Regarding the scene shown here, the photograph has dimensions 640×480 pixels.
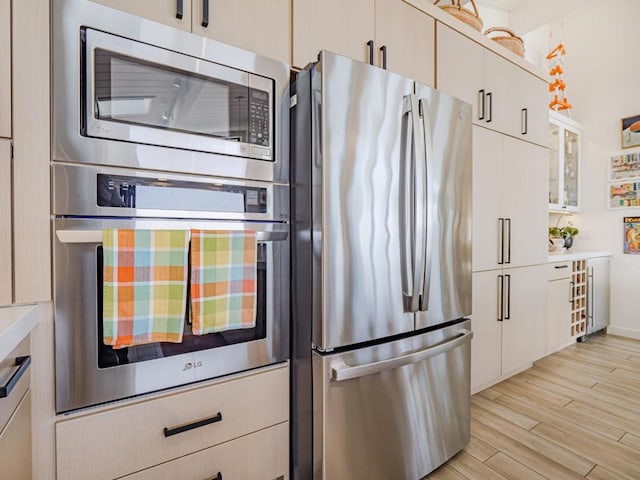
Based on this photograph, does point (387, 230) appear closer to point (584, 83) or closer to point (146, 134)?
point (146, 134)

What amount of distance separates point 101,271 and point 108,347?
8.8 inches

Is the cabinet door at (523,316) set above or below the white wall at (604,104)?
below

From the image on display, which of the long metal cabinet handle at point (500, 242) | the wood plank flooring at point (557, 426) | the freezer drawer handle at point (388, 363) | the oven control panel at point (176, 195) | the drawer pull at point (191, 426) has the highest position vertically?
the oven control panel at point (176, 195)

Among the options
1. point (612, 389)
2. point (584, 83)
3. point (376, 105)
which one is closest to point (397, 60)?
point (376, 105)

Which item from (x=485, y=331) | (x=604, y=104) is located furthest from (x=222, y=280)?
(x=604, y=104)

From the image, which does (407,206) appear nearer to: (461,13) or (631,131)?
(461,13)

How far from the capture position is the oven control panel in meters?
0.98

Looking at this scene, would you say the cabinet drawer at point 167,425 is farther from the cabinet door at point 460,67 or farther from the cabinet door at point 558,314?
the cabinet door at point 558,314

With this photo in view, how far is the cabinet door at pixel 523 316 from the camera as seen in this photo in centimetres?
231

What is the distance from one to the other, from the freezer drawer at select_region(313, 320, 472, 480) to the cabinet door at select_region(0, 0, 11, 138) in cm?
112

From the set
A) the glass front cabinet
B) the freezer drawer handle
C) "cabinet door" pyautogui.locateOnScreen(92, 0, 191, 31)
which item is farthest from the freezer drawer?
the glass front cabinet

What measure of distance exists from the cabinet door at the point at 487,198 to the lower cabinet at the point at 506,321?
0.13m

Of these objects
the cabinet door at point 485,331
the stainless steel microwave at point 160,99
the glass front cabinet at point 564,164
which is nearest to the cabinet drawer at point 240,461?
the stainless steel microwave at point 160,99

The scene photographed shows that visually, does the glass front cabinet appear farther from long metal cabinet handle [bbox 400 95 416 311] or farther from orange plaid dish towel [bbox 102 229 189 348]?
orange plaid dish towel [bbox 102 229 189 348]
